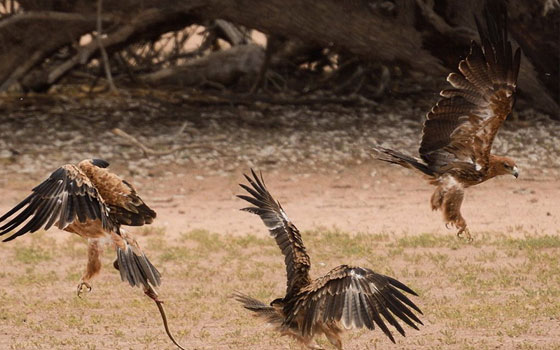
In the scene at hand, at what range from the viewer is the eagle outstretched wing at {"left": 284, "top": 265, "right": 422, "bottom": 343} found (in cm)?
548

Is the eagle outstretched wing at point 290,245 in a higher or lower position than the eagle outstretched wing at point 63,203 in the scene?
lower

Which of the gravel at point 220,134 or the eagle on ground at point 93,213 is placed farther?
the gravel at point 220,134

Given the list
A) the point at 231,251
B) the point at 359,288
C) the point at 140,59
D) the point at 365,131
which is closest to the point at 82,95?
the point at 140,59

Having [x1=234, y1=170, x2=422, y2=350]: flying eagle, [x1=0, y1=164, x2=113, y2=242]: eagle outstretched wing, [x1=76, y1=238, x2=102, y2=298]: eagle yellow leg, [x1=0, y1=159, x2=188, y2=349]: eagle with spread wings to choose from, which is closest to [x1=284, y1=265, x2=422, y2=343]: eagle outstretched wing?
[x1=234, y1=170, x2=422, y2=350]: flying eagle

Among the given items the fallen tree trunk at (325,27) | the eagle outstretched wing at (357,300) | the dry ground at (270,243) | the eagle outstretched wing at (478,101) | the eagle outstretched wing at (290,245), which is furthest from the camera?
→ the fallen tree trunk at (325,27)

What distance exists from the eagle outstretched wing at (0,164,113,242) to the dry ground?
1.36m

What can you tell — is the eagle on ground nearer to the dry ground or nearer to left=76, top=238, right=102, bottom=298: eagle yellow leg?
left=76, top=238, right=102, bottom=298: eagle yellow leg

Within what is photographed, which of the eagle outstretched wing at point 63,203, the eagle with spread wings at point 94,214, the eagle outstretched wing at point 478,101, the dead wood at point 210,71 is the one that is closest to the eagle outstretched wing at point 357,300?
the eagle with spread wings at point 94,214

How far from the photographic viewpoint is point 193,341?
7.46 m

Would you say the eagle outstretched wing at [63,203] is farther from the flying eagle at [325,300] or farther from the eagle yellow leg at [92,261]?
the flying eagle at [325,300]

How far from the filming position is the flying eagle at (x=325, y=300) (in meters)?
5.54

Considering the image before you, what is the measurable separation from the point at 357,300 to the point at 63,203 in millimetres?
1749

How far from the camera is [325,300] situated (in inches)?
233

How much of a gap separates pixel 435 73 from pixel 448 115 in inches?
274
